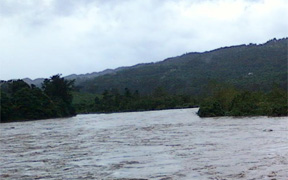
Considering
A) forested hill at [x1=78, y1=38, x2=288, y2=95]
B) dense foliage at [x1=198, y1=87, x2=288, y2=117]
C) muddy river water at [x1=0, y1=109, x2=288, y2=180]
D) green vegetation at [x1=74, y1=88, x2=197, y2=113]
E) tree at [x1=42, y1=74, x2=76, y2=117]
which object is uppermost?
forested hill at [x1=78, y1=38, x2=288, y2=95]

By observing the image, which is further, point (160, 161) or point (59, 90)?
point (59, 90)

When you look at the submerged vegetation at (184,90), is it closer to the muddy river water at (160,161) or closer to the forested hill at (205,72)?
the forested hill at (205,72)

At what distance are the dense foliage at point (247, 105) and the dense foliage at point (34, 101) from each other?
2910 cm

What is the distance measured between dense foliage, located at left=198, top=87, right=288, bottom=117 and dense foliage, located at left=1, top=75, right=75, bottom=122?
95.5ft

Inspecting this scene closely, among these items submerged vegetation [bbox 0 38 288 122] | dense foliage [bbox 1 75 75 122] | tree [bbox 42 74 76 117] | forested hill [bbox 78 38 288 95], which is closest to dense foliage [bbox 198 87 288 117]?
submerged vegetation [bbox 0 38 288 122]

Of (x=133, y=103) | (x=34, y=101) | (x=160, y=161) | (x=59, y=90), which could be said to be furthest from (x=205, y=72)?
(x=160, y=161)

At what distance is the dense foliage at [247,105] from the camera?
44.5m

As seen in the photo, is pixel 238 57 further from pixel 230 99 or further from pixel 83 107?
pixel 230 99

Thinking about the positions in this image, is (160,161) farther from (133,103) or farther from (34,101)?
(133,103)

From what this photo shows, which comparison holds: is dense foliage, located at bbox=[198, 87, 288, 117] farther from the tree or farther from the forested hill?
the forested hill

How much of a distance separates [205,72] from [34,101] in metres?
92.4

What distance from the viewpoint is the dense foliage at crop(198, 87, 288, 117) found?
4447 cm

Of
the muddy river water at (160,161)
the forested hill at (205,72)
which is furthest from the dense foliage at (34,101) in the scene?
the muddy river water at (160,161)

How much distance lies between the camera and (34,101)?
71.7 m
